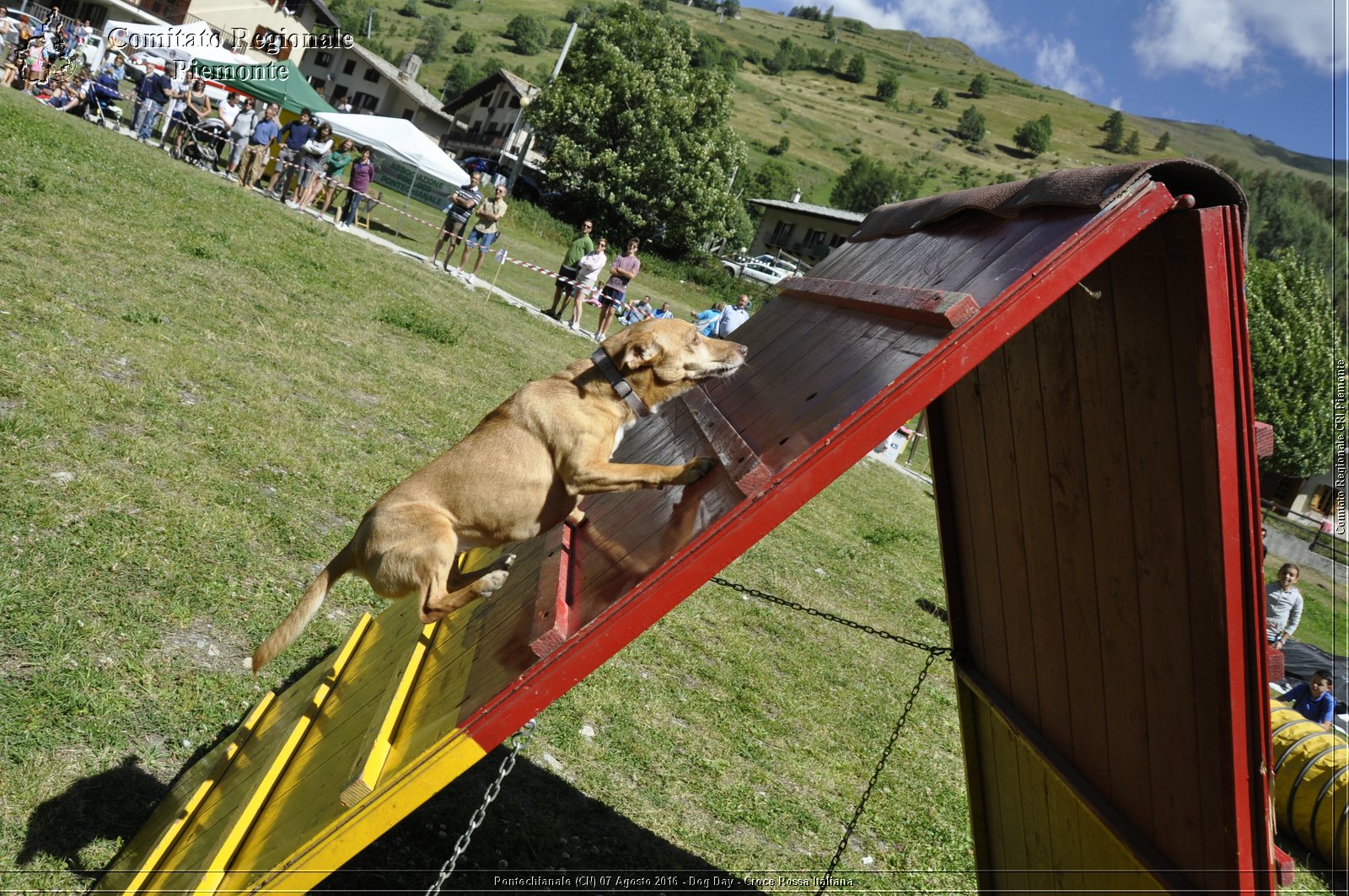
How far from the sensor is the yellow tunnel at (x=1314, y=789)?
8383mm

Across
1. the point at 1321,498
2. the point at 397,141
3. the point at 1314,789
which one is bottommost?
the point at 1314,789

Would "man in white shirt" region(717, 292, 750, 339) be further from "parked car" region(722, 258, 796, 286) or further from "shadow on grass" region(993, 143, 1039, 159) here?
"shadow on grass" region(993, 143, 1039, 159)

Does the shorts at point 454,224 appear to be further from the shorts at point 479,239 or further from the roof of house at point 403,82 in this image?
the roof of house at point 403,82

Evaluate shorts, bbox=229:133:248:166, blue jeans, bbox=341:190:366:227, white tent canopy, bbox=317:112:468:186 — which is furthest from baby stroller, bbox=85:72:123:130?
white tent canopy, bbox=317:112:468:186

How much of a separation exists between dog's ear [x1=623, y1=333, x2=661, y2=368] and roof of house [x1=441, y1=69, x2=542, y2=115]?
243ft

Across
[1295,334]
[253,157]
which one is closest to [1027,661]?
[253,157]

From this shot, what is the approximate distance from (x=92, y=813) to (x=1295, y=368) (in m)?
46.8

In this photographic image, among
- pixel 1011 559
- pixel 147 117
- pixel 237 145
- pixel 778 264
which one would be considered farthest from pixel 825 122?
pixel 1011 559

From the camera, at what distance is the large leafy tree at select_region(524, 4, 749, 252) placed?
56.1 m

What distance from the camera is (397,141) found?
31.0 metres

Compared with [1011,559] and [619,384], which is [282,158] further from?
[1011,559]

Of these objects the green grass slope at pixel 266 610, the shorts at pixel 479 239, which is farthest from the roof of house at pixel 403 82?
the green grass slope at pixel 266 610

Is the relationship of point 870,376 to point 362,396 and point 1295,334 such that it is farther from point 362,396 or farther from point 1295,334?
point 1295,334

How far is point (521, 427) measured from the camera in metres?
4.14
